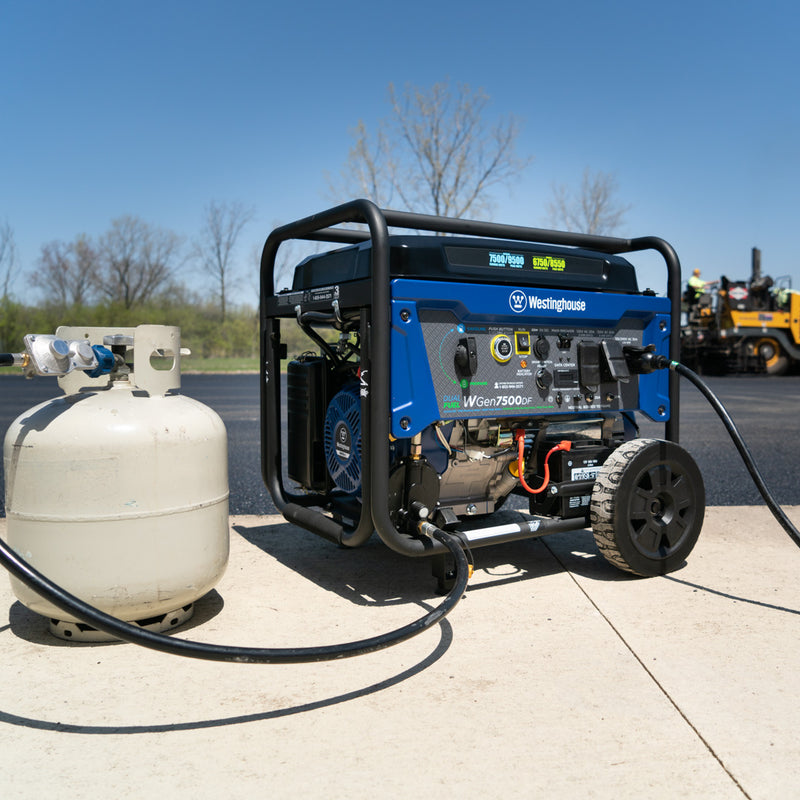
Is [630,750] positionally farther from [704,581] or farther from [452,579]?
[704,581]

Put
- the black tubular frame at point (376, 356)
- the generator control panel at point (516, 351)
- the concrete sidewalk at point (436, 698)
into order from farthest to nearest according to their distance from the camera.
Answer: the generator control panel at point (516, 351)
the black tubular frame at point (376, 356)
the concrete sidewalk at point (436, 698)

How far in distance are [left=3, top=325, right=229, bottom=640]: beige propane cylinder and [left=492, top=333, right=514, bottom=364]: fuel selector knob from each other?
4.43 ft

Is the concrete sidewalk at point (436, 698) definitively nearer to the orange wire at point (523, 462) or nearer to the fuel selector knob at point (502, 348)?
the orange wire at point (523, 462)

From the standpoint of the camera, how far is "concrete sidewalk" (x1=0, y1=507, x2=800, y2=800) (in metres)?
1.97

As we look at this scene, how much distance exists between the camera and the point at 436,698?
2416mm

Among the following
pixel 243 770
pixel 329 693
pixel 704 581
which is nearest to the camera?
pixel 243 770

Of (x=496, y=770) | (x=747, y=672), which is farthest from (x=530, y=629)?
(x=496, y=770)

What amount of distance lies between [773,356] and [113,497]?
935 inches

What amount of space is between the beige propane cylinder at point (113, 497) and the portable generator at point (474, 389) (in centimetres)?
74

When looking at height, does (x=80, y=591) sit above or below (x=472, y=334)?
below

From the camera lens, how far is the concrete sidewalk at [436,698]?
1.97m

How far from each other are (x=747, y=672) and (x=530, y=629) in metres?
0.79

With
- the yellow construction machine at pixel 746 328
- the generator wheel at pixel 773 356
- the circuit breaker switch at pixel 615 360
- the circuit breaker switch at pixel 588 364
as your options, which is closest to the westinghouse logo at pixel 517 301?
the circuit breaker switch at pixel 588 364

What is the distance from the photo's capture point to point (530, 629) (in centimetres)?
301
